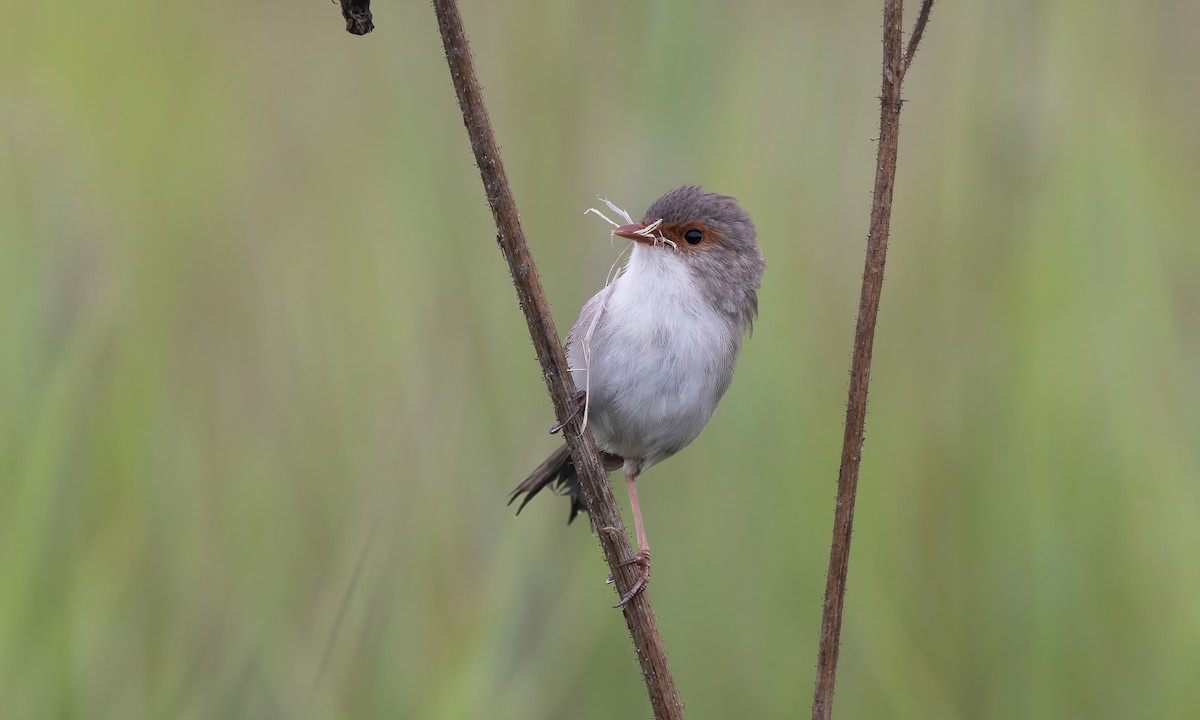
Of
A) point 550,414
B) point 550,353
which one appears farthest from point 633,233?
point 550,353

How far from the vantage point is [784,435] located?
101 inches

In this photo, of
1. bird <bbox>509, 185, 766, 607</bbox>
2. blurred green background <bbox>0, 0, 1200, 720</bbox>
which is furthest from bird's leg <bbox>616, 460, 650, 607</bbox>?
blurred green background <bbox>0, 0, 1200, 720</bbox>

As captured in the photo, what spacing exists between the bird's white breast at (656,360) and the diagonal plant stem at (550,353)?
1.89 ft

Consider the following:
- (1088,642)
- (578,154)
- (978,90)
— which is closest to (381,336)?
(578,154)

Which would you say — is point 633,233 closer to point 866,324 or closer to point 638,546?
point 638,546

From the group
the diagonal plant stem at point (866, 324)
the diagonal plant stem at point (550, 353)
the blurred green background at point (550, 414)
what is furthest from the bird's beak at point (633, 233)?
the diagonal plant stem at point (866, 324)

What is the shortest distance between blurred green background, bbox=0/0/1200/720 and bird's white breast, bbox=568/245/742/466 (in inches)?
10.6

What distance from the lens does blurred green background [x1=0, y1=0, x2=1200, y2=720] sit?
7.45 ft

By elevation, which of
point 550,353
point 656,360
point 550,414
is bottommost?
point 550,414

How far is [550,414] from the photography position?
2.54 metres

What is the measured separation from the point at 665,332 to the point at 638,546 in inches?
16.1

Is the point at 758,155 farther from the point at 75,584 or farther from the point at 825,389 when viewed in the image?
the point at 75,584

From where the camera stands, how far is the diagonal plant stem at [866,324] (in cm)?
130

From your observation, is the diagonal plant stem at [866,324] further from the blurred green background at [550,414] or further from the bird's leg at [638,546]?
the blurred green background at [550,414]
